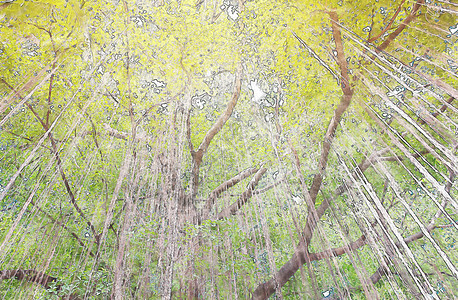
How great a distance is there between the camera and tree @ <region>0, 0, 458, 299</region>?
2.73m

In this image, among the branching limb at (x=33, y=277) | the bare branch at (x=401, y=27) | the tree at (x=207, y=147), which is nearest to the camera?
the bare branch at (x=401, y=27)

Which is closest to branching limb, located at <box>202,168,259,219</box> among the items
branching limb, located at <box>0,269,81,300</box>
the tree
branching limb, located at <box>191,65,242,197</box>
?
Answer: the tree

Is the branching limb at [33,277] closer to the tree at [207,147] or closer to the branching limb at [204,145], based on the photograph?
the tree at [207,147]

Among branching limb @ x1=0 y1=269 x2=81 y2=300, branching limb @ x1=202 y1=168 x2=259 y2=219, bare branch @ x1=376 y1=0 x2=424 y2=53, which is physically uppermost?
bare branch @ x1=376 y1=0 x2=424 y2=53

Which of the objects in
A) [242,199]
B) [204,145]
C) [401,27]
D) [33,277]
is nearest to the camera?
[401,27]

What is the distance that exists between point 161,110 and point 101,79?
1030 millimetres

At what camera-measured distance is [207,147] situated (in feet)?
11.5

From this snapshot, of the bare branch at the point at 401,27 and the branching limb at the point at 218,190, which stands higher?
the bare branch at the point at 401,27

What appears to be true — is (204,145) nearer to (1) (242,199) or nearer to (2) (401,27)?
(1) (242,199)

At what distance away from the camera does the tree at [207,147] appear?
2.73m

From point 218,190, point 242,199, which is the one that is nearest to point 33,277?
point 218,190

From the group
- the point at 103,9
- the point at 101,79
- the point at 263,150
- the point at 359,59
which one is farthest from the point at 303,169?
the point at 103,9

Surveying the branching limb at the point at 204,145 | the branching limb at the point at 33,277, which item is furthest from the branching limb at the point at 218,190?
the branching limb at the point at 33,277

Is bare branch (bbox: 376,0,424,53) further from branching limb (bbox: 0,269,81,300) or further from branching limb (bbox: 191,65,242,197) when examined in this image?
branching limb (bbox: 0,269,81,300)
